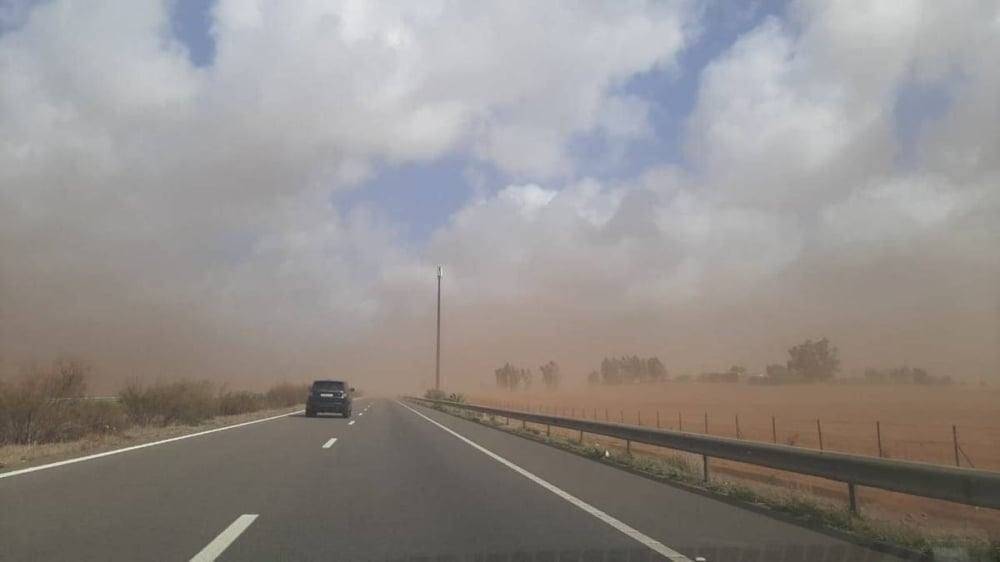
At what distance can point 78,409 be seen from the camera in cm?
2461

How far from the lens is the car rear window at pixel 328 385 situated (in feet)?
130

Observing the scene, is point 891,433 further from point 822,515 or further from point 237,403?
point 237,403

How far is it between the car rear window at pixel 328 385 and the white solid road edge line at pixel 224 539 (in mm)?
30764

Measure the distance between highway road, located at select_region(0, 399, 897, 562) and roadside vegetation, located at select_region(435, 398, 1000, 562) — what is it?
1.88ft

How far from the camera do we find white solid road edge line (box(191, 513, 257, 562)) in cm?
725

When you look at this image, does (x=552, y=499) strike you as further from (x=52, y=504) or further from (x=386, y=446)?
(x=386, y=446)

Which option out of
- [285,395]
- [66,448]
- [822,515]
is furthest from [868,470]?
[285,395]

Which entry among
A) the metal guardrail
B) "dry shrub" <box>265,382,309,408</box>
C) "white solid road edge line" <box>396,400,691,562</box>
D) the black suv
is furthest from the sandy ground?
"dry shrub" <box>265,382,309,408</box>

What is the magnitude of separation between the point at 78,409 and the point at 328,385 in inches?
637

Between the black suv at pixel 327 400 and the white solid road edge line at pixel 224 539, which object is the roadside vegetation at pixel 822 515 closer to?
the white solid road edge line at pixel 224 539

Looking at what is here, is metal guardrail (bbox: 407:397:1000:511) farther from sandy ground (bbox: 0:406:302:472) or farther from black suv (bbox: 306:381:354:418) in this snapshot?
black suv (bbox: 306:381:354:418)

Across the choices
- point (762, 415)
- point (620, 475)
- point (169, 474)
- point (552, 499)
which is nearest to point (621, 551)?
point (552, 499)

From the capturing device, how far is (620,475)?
1477 cm

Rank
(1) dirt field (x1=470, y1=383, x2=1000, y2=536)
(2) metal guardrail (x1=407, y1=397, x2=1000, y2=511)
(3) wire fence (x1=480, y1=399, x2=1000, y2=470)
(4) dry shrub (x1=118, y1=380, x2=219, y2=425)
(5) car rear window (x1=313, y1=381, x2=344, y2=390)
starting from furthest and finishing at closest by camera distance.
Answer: (5) car rear window (x1=313, y1=381, x2=344, y2=390), (4) dry shrub (x1=118, y1=380, x2=219, y2=425), (3) wire fence (x1=480, y1=399, x2=1000, y2=470), (1) dirt field (x1=470, y1=383, x2=1000, y2=536), (2) metal guardrail (x1=407, y1=397, x2=1000, y2=511)
